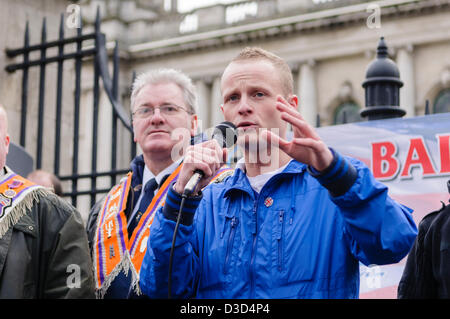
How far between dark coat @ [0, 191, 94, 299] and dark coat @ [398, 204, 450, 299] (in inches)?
70.0

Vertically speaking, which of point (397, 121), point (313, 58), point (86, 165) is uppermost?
point (313, 58)

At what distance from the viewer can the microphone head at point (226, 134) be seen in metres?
3.15

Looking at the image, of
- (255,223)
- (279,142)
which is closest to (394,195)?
(255,223)

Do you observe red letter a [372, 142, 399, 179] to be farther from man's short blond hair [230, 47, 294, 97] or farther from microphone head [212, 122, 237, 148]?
microphone head [212, 122, 237, 148]

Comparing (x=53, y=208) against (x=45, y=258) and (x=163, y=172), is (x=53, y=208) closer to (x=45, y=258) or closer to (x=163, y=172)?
(x=45, y=258)

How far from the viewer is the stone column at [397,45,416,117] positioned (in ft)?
91.9

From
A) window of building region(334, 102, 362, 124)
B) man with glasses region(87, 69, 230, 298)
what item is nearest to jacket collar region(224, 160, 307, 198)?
man with glasses region(87, 69, 230, 298)

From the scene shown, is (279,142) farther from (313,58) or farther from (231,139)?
(313,58)

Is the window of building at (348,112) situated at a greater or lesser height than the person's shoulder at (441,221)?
greater

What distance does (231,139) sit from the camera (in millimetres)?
3203

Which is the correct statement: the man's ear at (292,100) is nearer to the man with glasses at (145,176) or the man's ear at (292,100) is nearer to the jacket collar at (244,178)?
the jacket collar at (244,178)

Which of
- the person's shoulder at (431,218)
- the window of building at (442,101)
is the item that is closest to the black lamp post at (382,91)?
the person's shoulder at (431,218)

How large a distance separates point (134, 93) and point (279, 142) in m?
2.10

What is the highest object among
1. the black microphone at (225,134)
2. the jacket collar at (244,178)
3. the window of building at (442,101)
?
the window of building at (442,101)
